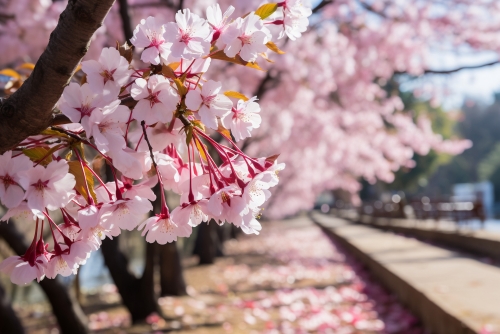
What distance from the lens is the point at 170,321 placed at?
562cm

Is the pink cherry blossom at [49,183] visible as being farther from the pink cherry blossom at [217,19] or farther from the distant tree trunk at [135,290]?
the distant tree trunk at [135,290]

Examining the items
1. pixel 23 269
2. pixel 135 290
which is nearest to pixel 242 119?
pixel 23 269

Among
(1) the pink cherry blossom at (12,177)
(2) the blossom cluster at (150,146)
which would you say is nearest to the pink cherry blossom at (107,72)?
(2) the blossom cluster at (150,146)

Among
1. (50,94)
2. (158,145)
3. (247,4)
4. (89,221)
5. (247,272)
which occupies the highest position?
(247,4)

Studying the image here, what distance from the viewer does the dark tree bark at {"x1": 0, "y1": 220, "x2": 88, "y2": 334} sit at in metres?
3.80

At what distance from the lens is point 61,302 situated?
398 centimetres

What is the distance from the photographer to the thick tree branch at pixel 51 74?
1139mm

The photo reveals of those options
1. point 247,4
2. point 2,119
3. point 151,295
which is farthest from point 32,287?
point 2,119

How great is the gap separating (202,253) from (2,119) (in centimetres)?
1086

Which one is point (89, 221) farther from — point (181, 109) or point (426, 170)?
point (426, 170)

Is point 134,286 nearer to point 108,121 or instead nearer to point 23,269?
point 23,269

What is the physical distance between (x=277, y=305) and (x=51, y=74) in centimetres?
610

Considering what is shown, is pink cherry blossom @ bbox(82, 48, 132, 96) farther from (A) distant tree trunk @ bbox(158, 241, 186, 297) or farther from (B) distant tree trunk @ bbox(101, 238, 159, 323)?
(A) distant tree trunk @ bbox(158, 241, 186, 297)

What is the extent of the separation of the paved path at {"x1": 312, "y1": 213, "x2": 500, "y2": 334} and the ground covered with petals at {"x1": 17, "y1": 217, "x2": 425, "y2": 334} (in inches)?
11.3
